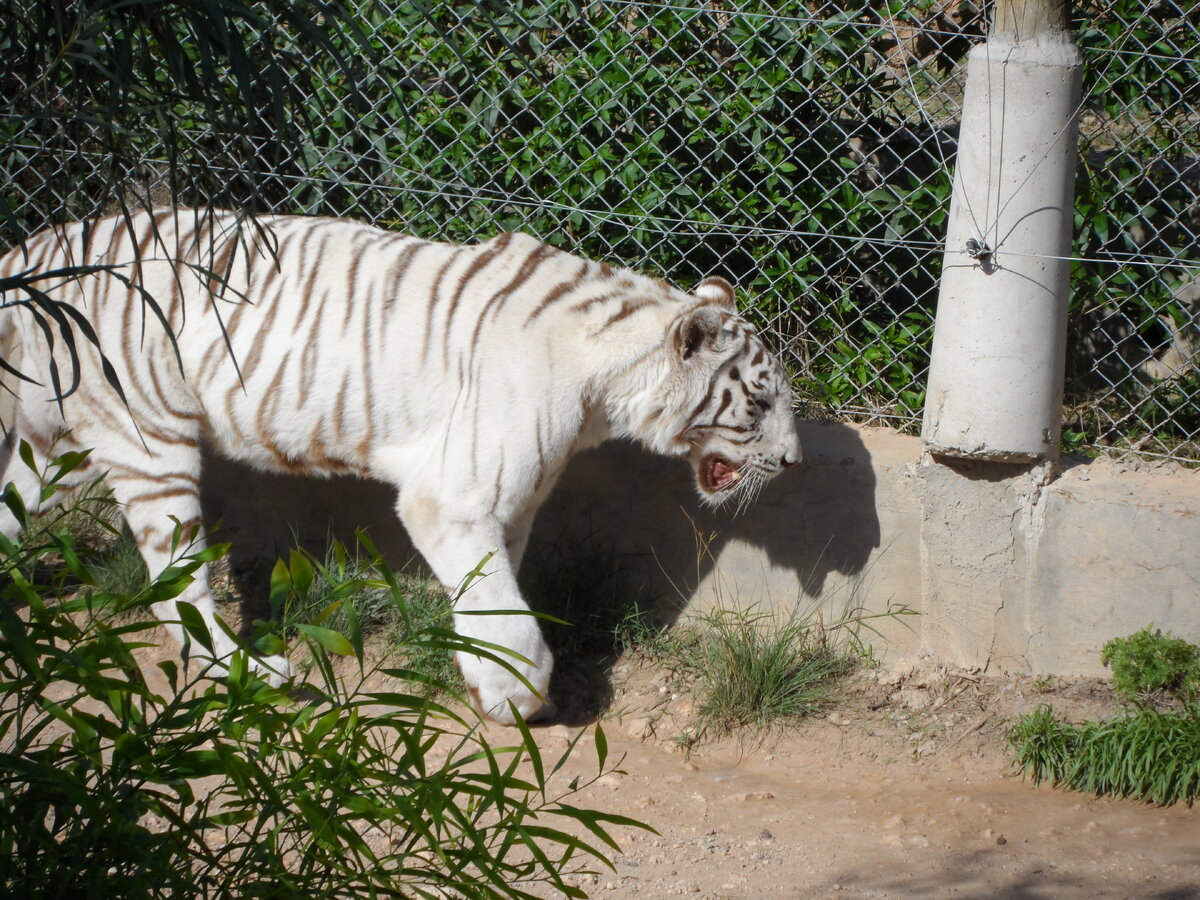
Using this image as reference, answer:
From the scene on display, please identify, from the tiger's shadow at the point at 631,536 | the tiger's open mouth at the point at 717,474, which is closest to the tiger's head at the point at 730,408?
the tiger's open mouth at the point at 717,474

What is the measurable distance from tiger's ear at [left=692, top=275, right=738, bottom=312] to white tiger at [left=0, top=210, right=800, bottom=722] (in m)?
0.12

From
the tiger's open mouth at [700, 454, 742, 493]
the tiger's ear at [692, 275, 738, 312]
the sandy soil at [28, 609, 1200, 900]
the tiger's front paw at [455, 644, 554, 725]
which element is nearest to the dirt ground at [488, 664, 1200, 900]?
the sandy soil at [28, 609, 1200, 900]

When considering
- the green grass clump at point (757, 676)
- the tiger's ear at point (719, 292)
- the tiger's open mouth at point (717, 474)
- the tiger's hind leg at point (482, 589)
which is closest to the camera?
the tiger's hind leg at point (482, 589)

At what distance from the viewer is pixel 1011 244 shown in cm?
387

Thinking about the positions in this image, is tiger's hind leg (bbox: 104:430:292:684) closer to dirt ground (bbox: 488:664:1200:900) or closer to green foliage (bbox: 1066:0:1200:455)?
dirt ground (bbox: 488:664:1200:900)

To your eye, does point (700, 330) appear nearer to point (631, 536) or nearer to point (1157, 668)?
point (631, 536)

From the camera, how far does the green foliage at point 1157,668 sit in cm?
381

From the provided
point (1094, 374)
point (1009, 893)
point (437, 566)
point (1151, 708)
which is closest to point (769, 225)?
point (1094, 374)

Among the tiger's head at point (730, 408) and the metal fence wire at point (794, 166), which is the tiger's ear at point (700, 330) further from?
the metal fence wire at point (794, 166)

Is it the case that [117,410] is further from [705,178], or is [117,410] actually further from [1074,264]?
[1074,264]

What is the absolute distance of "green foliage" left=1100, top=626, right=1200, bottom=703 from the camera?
3.81 meters

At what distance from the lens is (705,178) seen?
491 centimetres

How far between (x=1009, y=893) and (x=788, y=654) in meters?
1.22

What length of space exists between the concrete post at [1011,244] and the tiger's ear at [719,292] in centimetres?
75
